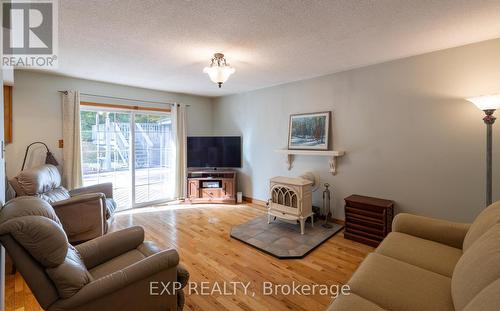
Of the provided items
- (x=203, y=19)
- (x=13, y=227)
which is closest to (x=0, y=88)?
(x=13, y=227)

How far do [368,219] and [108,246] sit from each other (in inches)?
111

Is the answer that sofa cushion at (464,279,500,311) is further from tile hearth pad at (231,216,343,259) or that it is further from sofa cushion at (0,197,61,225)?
sofa cushion at (0,197,61,225)

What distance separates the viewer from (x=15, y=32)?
2029 millimetres

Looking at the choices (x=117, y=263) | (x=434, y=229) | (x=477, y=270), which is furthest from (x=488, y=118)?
(x=117, y=263)

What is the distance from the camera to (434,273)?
4.75ft

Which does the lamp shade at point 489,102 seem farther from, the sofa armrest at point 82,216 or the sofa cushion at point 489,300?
the sofa armrest at point 82,216

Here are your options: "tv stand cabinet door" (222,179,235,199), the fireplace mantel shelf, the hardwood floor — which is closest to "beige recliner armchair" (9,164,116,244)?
the hardwood floor

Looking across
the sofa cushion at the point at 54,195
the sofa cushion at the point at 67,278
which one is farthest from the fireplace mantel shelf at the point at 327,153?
the sofa cushion at the point at 54,195

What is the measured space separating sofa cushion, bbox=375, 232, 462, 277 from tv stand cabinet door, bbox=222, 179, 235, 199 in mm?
3219

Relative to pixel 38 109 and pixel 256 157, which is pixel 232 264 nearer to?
pixel 256 157

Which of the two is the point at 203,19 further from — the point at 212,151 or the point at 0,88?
the point at 212,151

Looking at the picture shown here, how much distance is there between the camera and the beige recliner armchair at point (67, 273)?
3.59 feet

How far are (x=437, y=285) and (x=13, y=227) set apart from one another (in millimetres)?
2264

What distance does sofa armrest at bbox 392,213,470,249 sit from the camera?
180 cm
